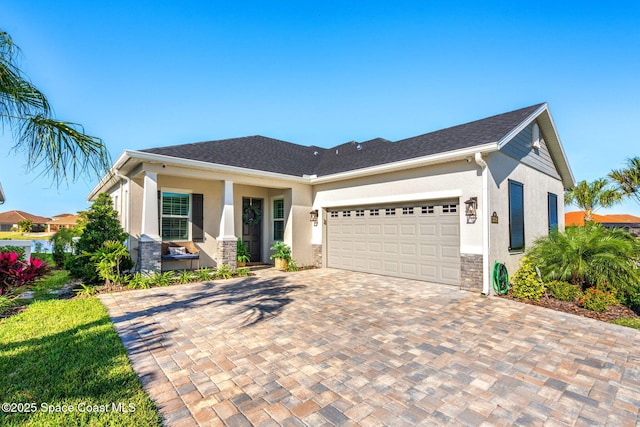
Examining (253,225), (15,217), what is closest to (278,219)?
(253,225)

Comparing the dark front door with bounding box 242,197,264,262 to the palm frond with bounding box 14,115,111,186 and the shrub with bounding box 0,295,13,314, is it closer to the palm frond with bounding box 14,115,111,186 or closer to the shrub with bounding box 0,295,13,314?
the shrub with bounding box 0,295,13,314

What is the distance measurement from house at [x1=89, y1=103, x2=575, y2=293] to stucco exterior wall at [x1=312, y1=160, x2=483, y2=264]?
28mm

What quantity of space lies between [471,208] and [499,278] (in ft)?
5.81

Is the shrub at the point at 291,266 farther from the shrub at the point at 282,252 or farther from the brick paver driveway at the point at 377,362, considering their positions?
the brick paver driveway at the point at 377,362

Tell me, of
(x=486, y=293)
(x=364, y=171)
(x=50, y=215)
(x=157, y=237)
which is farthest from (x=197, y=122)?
(x=50, y=215)

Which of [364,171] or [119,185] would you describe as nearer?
[364,171]

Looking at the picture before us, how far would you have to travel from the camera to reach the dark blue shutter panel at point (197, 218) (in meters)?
10.3

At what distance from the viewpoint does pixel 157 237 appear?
8219 mm

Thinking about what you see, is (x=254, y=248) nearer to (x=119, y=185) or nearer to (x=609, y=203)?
(x=119, y=185)

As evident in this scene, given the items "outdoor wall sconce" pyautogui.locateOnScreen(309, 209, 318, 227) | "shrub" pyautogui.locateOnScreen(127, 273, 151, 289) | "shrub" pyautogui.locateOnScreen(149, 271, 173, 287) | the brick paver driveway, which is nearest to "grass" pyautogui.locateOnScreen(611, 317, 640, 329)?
the brick paver driveway

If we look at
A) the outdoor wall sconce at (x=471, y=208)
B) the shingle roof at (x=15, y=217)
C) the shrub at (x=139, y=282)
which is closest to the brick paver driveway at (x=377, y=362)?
the shrub at (x=139, y=282)

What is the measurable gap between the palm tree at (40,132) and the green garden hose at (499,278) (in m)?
7.65

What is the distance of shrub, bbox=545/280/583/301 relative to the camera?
20.7 feet

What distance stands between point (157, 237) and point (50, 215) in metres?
44.2
